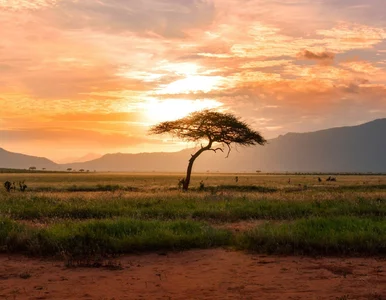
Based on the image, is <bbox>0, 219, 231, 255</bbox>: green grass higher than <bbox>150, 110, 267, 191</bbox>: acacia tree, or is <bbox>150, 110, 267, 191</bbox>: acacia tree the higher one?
<bbox>150, 110, 267, 191</bbox>: acacia tree

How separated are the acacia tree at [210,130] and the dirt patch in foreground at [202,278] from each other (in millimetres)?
35539

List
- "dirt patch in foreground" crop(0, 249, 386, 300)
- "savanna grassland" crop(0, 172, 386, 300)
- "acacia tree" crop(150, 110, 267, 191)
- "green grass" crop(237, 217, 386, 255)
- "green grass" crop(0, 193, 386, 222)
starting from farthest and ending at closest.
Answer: "acacia tree" crop(150, 110, 267, 191) → "green grass" crop(0, 193, 386, 222) → "green grass" crop(237, 217, 386, 255) → "savanna grassland" crop(0, 172, 386, 300) → "dirt patch in foreground" crop(0, 249, 386, 300)

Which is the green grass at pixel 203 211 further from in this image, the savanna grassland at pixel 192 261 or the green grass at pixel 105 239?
the green grass at pixel 105 239

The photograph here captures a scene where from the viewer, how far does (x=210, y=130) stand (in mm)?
49156

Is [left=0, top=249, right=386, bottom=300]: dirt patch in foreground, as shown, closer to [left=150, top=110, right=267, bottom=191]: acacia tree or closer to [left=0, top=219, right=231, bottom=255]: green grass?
[left=0, top=219, right=231, bottom=255]: green grass

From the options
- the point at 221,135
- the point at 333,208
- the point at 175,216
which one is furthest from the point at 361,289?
the point at 221,135

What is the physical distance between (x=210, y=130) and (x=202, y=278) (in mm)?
38932

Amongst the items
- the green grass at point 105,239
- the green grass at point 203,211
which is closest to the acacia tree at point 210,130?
the green grass at point 203,211

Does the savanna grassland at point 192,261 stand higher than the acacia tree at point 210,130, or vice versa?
the acacia tree at point 210,130

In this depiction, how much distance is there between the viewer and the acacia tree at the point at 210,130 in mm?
48812

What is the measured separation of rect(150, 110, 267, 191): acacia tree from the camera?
48812mm

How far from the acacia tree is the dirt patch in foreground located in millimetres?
35539

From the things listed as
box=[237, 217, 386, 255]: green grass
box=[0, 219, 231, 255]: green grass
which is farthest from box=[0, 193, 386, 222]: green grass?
box=[237, 217, 386, 255]: green grass

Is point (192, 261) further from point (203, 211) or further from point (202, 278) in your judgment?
point (203, 211)
